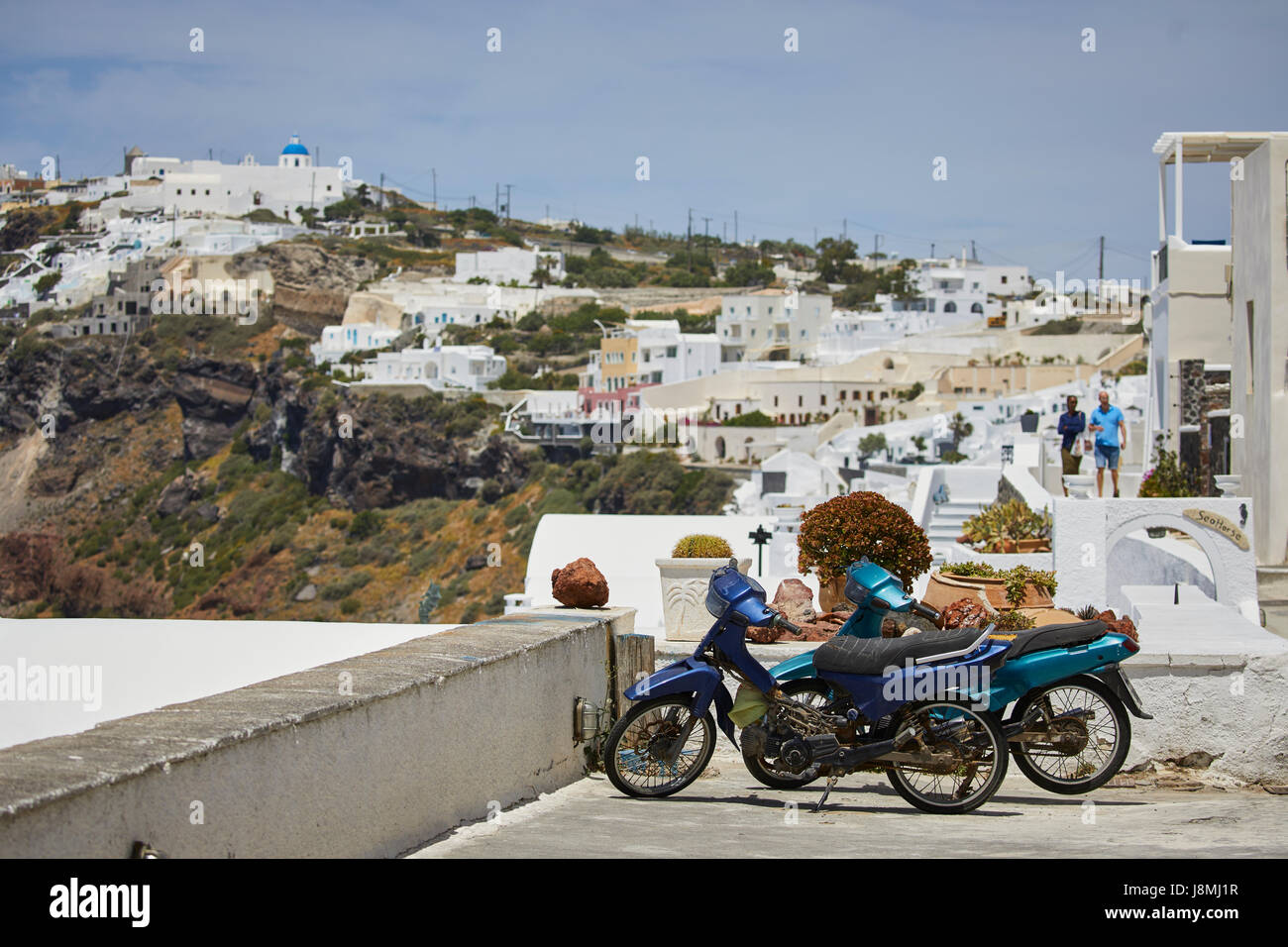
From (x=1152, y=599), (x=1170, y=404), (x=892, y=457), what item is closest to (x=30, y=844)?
(x=1152, y=599)

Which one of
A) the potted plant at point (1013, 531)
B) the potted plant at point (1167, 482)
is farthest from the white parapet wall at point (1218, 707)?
the potted plant at point (1167, 482)

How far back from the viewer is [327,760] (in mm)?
4137

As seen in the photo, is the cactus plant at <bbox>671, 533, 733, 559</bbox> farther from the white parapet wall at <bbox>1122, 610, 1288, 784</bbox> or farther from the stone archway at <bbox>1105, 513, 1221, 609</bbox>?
the stone archway at <bbox>1105, 513, 1221, 609</bbox>

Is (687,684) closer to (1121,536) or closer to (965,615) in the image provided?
(965,615)

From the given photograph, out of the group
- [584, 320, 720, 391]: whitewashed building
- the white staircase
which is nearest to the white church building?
[584, 320, 720, 391]: whitewashed building

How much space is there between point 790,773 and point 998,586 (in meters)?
3.62

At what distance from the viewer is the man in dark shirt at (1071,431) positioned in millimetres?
16375

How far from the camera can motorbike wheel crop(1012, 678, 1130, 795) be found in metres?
5.70

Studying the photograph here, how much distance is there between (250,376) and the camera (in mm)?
96375

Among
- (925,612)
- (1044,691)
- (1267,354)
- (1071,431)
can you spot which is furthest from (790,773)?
(1267,354)

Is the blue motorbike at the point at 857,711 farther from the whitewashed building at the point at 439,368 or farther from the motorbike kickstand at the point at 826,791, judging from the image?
the whitewashed building at the point at 439,368

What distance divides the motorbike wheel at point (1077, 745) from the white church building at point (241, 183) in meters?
148

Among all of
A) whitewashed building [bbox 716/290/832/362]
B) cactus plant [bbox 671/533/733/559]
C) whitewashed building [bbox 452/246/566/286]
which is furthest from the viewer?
whitewashed building [bbox 452/246/566/286]

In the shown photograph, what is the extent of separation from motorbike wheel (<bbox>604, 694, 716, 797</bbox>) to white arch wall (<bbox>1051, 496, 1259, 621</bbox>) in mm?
7557
